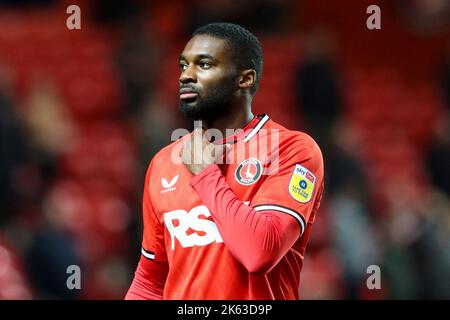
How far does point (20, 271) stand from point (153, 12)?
14.5ft

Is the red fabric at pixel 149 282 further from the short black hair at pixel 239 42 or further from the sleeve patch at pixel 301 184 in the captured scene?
the short black hair at pixel 239 42

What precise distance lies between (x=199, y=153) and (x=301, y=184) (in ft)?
1.32

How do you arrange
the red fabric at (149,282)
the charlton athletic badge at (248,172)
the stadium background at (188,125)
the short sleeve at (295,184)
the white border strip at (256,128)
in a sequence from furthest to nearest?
the stadium background at (188,125) < the red fabric at (149,282) < the white border strip at (256,128) < the charlton athletic badge at (248,172) < the short sleeve at (295,184)

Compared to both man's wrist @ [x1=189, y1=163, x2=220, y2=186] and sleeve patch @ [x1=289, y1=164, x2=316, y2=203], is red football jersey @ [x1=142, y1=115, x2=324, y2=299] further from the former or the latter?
man's wrist @ [x1=189, y1=163, x2=220, y2=186]

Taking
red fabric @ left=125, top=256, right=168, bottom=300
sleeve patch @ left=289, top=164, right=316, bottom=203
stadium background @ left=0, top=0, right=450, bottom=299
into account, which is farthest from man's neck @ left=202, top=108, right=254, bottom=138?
stadium background @ left=0, top=0, right=450, bottom=299

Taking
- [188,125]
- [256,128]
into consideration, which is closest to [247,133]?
[256,128]

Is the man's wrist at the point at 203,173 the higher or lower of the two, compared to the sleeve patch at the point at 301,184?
higher

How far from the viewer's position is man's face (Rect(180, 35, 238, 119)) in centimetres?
355

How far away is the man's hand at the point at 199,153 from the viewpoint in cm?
349

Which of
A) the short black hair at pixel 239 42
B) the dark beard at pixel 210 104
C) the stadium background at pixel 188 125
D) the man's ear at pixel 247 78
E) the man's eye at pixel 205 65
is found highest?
the short black hair at pixel 239 42

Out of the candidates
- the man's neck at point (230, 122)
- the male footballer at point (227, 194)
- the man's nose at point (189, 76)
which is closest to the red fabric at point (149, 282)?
the male footballer at point (227, 194)

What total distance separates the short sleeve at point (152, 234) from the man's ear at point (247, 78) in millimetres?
562

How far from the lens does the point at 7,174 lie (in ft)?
26.1
